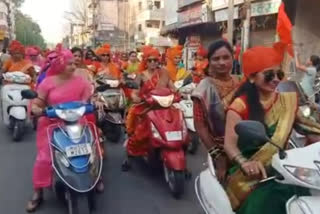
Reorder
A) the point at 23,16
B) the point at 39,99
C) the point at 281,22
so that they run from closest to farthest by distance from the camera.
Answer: the point at 281,22 → the point at 39,99 → the point at 23,16

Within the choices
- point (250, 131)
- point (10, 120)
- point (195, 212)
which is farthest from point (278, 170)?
point (10, 120)

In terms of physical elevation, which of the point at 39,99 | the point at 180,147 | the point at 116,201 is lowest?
the point at 116,201

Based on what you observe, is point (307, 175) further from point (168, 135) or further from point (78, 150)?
point (168, 135)

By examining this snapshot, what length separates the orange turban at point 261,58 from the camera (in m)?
2.97

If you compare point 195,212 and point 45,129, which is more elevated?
point 45,129

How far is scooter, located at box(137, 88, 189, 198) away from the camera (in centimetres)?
512

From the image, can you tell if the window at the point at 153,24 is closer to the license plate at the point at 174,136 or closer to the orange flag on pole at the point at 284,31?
the license plate at the point at 174,136

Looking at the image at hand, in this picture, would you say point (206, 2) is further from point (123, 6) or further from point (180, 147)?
point (123, 6)

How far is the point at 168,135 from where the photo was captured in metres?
5.27

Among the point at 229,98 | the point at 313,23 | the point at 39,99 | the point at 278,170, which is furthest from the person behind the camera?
the point at 313,23

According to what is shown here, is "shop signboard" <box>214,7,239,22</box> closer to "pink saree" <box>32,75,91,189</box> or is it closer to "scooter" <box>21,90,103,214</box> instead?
"pink saree" <box>32,75,91,189</box>

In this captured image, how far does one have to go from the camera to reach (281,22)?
10.6 feet

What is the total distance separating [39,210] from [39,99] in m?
1.13

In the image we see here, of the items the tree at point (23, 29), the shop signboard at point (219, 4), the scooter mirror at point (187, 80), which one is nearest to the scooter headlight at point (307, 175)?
the scooter mirror at point (187, 80)
